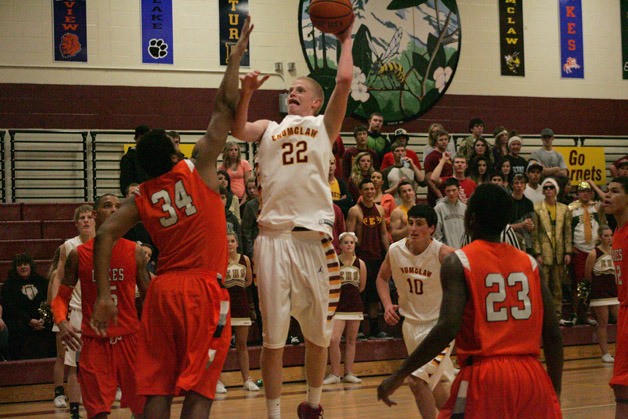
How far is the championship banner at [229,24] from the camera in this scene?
16.0 m

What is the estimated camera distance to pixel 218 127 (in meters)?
4.83

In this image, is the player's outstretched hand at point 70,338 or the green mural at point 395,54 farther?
the green mural at point 395,54

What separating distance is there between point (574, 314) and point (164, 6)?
9132 mm

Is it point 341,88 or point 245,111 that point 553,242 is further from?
point 245,111

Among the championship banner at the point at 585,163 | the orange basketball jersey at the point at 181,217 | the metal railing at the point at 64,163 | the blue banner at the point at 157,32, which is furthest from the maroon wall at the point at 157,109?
the orange basketball jersey at the point at 181,217

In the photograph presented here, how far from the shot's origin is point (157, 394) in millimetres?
4535

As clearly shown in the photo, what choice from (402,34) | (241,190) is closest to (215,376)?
(241,190)

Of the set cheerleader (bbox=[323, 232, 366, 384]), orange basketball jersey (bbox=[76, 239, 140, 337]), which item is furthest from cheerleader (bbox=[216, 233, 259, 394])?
orange basketball jersey (bbox=[76, 239, 140, 337])

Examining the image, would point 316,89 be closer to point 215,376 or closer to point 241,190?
point 215,376

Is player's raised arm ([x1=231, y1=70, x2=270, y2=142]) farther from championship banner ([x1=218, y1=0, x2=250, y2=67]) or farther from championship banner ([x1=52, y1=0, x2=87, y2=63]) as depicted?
championship banner ([x1=218, y1=0, x2=250, y2=67])

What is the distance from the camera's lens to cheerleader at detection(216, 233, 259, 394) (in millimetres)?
9752

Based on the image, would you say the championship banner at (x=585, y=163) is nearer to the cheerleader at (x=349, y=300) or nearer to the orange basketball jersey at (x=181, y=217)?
the cheerleader at (x=349, y=300)

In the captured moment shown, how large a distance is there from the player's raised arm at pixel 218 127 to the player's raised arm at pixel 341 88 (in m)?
0.76

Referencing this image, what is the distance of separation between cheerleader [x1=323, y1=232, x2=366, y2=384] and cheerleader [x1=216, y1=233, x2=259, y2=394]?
105 cm
